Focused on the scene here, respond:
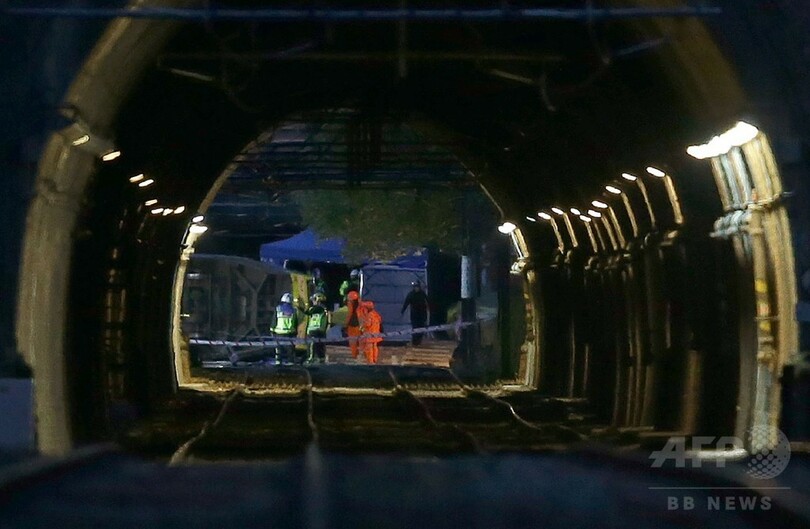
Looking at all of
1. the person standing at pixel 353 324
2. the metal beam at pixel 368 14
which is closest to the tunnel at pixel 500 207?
the metal beam at pixel 368 14

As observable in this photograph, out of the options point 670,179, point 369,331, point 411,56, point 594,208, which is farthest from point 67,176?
point 369,331

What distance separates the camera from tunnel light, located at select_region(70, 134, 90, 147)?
13.9 meters

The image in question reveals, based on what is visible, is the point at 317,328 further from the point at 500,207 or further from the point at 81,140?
the point at 81,140

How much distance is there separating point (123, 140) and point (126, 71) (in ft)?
7.73

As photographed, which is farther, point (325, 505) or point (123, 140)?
point (123, 140)

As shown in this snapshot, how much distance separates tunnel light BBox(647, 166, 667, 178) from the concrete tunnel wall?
222 centimetres

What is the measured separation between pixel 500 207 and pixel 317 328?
673 inches

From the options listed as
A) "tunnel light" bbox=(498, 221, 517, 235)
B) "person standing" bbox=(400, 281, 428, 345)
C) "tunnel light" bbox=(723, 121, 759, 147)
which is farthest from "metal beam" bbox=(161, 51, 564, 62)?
"person standing" bbox=(400, 281, 428, 345)

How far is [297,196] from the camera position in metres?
47.8

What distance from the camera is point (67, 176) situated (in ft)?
46.8

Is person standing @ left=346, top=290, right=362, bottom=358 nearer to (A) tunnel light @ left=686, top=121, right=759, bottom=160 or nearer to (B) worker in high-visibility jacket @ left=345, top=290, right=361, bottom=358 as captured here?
(B) worker in high-visibility jacket @ left=345, top=290, right=361, bottom=358

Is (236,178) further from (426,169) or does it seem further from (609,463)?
(609,463)

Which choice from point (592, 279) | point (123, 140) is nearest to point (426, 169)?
point (592, 279)

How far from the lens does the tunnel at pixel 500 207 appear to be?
1314 centimetres
